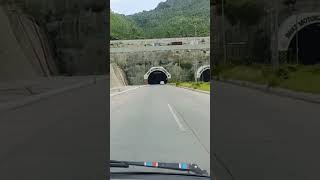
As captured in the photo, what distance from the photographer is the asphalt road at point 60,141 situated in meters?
1.95

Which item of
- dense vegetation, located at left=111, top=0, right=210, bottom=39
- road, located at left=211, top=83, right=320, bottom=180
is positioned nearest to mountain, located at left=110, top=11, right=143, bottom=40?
dense vegetation, located at left=111, top=0, right=210, bottom=39

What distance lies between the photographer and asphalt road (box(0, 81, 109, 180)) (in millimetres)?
1945

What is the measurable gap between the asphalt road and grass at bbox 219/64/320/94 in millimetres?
436

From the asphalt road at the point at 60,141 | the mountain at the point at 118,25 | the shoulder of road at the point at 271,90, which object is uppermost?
the mountain at the point at 118,25

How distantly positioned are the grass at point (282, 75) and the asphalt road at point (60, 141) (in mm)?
436

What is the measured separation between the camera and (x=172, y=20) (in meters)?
5.93

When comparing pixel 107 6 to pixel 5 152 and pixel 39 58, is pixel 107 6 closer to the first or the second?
pixel 39 58

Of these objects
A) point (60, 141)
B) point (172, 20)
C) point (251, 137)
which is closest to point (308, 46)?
point (251, 137)

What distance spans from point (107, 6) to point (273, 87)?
57cm

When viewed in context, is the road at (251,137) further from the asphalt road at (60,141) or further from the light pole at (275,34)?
the asphalt road at (60,141)

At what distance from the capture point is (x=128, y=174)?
2109 millimetres

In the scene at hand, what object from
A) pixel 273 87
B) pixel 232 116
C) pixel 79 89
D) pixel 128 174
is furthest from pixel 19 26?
pixel 273 87

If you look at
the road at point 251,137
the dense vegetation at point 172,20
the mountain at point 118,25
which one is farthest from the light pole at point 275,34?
the mountain at point 118,25

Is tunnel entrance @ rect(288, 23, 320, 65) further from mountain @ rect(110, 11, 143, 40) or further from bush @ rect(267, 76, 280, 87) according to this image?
mountain @ rect(110, 11, 143, 40)
